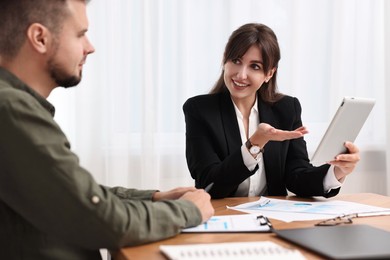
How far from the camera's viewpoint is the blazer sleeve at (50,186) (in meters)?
0.98

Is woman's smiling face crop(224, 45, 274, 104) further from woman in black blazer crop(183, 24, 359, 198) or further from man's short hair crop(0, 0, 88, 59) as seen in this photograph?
man's short hair crop(0, 0, 88, 59)

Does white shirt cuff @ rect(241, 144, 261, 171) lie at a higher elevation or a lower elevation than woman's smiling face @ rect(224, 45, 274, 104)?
lower

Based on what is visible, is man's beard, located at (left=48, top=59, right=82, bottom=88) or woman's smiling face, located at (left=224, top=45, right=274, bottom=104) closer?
man's beard, located at (left=48, top=59, right=82, bottom=88)

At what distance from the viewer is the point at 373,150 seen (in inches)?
130

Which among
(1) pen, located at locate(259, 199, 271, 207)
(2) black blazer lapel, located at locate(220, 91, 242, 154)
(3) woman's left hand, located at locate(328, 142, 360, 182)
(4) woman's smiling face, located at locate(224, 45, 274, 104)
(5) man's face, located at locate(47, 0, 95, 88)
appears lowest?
(1) pen, located at locate(259, 199, 271, 207)

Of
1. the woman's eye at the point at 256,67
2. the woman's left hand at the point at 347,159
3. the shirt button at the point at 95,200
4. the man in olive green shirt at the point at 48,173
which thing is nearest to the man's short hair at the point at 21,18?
the man in olive green shirt at the point at 48,173

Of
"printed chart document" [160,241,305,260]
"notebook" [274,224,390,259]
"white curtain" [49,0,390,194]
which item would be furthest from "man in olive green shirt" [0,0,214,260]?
"white curtain" [49,0,390,194]

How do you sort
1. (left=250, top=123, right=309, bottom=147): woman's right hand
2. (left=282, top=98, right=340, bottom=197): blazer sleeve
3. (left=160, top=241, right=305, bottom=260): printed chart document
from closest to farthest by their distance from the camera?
1. (left=160, top=241, right=305, bottom=260): printed chart document
2. (left=250, top=123, right=309, bottom=147): woman's right hand
3. (left=282, top=98, right=340, bottom=197): blazer sleeve

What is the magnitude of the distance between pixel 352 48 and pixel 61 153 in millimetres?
2619

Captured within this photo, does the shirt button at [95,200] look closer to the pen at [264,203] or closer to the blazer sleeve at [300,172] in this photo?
the pen at [264,203]

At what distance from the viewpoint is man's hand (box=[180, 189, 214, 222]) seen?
1.31 m

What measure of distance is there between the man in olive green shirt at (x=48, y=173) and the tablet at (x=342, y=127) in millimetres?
608

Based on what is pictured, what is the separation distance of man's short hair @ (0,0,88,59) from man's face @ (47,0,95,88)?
0.02m

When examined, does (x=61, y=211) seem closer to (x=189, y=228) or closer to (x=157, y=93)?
(x=189, y=228)
